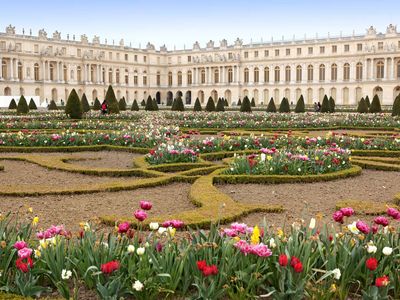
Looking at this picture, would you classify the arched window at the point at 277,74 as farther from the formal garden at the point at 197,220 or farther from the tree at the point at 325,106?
the formal garden at the point at 197,220

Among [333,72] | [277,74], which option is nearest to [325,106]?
[333,72]

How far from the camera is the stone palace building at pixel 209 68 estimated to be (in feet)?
203

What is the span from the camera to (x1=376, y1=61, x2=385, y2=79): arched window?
201 feet

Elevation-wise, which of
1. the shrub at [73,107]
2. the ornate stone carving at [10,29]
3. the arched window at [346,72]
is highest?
the ornate stone carving at [10,29]

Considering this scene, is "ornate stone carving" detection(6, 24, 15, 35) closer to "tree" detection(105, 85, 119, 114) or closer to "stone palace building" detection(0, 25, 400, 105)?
"stone palace building" detection(0, 25, 400, 105)

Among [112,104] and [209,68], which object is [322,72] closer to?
[209,68]

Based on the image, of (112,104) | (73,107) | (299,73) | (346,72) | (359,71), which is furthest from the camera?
(299,73)

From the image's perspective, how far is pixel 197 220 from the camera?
6.25 meters

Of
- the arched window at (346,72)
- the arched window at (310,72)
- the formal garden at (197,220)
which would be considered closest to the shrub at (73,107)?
the formal garden at (197,220)

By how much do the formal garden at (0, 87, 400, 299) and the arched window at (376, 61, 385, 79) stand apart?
50917 millimetres

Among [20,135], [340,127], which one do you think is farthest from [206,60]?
[20,135]

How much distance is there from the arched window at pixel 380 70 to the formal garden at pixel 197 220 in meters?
50.9

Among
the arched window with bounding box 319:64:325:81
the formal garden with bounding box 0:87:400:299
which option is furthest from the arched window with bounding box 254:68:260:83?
the formal garden with bounding box 0:87:400:299

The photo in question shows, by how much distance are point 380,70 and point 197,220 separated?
6030 centimetres
